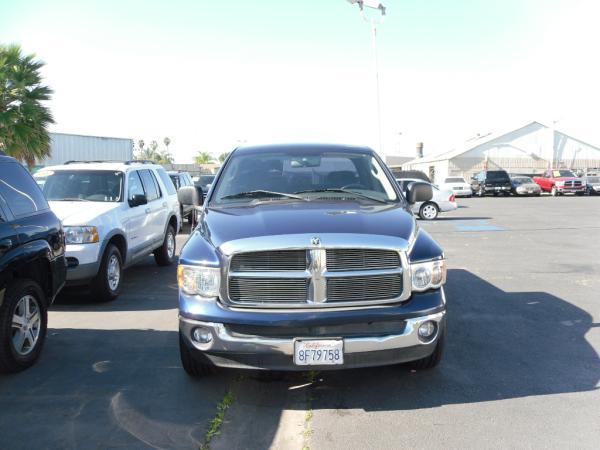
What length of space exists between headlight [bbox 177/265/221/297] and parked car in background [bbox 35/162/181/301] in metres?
3.32

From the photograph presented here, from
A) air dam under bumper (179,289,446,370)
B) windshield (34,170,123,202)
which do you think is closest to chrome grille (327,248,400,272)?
air dam under bumper (179,289,446,370)

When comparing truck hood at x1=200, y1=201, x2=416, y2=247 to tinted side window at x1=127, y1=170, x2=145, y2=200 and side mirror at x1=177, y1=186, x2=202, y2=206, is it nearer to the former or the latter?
side mirror at x1=177, y1=186, x2=202, y2=206

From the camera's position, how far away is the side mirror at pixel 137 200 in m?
8.03

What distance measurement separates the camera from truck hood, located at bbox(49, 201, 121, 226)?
22.6ft

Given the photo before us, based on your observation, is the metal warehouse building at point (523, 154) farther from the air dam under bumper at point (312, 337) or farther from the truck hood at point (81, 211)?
the air dam under bumper at point (312, 337)

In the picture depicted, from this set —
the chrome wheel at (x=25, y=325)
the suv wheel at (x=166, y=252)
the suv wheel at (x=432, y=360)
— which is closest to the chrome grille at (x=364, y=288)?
the suv wheel at (x=432, y=360)

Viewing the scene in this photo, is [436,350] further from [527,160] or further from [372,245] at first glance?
[527,160]

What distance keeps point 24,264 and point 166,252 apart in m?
5.06

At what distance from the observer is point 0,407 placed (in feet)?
13.0

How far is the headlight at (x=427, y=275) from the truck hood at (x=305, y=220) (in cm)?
23

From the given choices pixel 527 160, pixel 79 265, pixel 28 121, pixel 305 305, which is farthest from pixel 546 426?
pixel 527 160

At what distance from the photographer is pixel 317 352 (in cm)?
362

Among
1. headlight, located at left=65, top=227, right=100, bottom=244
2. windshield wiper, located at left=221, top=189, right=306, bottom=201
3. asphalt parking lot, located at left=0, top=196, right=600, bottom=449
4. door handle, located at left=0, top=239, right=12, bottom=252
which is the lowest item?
asphalt parking lot, located at left=0, top=196, right=600, bottom=449

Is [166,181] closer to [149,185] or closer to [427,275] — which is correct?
[149,185]
